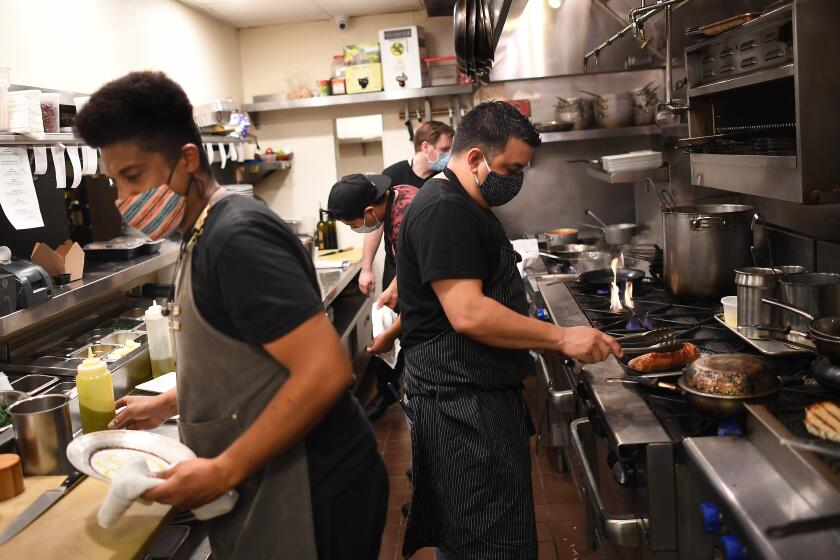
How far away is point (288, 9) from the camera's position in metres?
5.68

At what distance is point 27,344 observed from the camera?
301cm

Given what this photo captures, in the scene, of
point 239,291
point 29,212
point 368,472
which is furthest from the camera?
point 29,212

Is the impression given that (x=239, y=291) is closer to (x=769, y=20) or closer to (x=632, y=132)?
(x=769, y=20)

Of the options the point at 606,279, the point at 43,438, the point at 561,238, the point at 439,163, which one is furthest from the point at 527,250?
the point at 43,438

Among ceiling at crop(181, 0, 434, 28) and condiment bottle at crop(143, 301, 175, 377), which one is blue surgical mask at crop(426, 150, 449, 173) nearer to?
ceiling at crop(181, 0, 434, 28)

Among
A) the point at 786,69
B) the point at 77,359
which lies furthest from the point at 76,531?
the point at 786,69

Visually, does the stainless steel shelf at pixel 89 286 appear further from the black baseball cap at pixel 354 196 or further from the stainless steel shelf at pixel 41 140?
the black baseball cap at pixel 354 196

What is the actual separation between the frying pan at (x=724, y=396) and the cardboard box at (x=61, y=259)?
2338mm

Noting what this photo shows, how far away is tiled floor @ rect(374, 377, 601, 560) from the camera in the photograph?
3.16 m

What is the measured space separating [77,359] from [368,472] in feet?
5.89

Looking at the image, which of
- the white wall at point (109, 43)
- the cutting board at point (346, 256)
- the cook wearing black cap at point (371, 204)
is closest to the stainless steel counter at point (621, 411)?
the cook wearing black cap at point (371, 204)

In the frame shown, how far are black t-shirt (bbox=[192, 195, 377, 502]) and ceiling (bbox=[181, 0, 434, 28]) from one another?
14.3 feet

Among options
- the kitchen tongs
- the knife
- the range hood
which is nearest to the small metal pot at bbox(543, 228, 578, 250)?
the range hood

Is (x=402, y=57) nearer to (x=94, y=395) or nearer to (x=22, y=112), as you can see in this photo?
(x=22, y=112)
